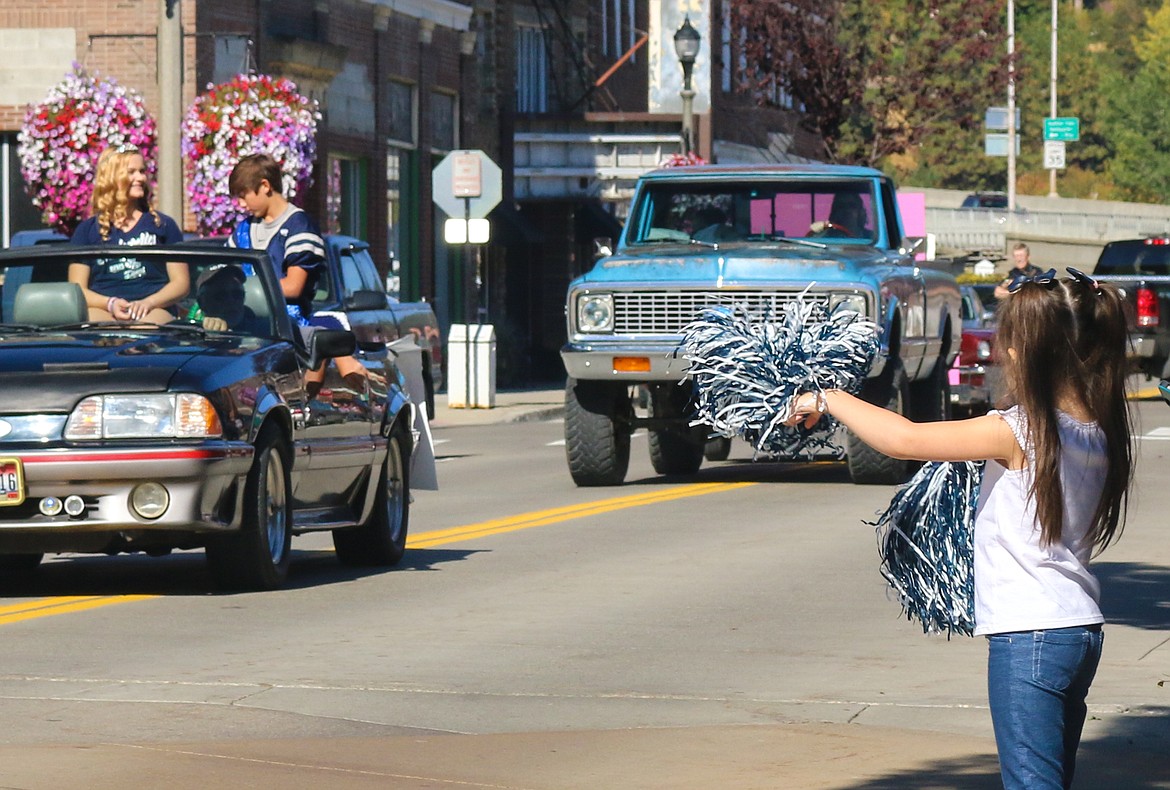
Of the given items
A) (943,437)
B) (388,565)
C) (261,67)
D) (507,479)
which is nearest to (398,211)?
(261,67)

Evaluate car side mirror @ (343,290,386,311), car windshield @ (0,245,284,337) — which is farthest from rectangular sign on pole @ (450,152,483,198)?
car windshield @ (0,245,284,337)

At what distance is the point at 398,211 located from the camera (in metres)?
37.7

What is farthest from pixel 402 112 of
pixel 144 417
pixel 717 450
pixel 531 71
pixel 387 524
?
pixel 144 417

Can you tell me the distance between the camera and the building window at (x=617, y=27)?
157ft

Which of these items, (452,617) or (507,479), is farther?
(507,479)

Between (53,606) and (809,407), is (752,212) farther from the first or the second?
(809,407)

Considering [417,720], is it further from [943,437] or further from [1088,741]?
[943,437]

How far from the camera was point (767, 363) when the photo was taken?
6.38 m

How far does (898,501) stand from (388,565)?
7.12m

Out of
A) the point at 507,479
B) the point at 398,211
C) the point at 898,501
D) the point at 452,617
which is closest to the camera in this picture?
the point at 898,501

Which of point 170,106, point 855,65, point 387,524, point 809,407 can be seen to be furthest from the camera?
point 855,65

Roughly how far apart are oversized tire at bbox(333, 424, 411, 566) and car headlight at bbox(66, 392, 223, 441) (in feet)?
7.02

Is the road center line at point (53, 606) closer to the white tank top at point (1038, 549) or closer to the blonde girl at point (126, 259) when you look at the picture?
the blonde girl at point (126, 259)

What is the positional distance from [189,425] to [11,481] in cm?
77
